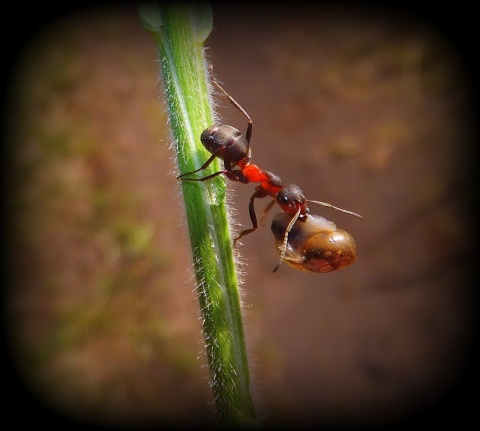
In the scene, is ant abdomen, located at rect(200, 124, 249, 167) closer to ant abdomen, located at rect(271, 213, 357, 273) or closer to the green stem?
the green stem

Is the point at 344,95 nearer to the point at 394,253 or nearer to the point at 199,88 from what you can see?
the point at 394,253

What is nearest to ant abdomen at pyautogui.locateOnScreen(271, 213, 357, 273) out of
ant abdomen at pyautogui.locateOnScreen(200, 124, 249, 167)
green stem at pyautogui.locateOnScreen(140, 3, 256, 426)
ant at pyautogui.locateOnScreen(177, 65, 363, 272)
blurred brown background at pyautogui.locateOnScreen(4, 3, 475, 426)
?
ant at pyautogui.locateOnScreen(177, 65, 363, 272)

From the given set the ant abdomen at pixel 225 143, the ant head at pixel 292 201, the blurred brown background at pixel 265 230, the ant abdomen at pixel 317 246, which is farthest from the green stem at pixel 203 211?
the blurred brown background at pixel 265 230

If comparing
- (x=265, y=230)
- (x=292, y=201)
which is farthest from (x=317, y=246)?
(x=265, y=230)

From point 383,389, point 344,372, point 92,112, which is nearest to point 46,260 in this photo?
point 92,112

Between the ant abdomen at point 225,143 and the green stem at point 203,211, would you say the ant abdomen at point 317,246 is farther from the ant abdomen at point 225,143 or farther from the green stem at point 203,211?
the green stem at point 203,211

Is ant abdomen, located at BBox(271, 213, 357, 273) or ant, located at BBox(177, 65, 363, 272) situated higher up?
ant, located at BBox(177, 65, 363, 272)

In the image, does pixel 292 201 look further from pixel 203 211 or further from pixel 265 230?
pixel 265 230
